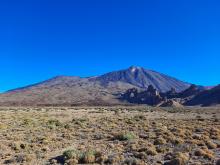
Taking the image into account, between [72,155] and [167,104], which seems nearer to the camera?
[72,155]

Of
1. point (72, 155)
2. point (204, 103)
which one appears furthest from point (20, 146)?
point (204, 103)

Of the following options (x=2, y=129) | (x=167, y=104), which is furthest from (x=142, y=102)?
(x=2, y=129)

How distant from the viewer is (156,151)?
730 inches

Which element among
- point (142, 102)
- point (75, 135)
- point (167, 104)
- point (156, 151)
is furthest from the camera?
point (142, 102)

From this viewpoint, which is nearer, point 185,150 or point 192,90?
point 185,150

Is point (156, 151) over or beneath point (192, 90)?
beneath

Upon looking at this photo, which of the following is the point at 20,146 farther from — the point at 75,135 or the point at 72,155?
the point at 75,135

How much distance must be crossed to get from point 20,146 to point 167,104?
13259 centimetres

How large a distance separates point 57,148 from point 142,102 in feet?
527

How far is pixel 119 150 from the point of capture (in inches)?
747

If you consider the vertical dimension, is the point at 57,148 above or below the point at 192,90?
below

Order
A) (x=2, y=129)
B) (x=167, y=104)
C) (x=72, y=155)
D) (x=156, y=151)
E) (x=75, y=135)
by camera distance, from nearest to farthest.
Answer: (x=72, y=155) → (x=156, y=151) → (x=75, y=135) → (x=2, y=129) → (x=167, y=104)

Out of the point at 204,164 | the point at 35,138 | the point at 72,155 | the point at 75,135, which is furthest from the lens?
the point at 75,135

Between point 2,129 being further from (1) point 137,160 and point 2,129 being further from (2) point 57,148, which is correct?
(1) point 137,160
